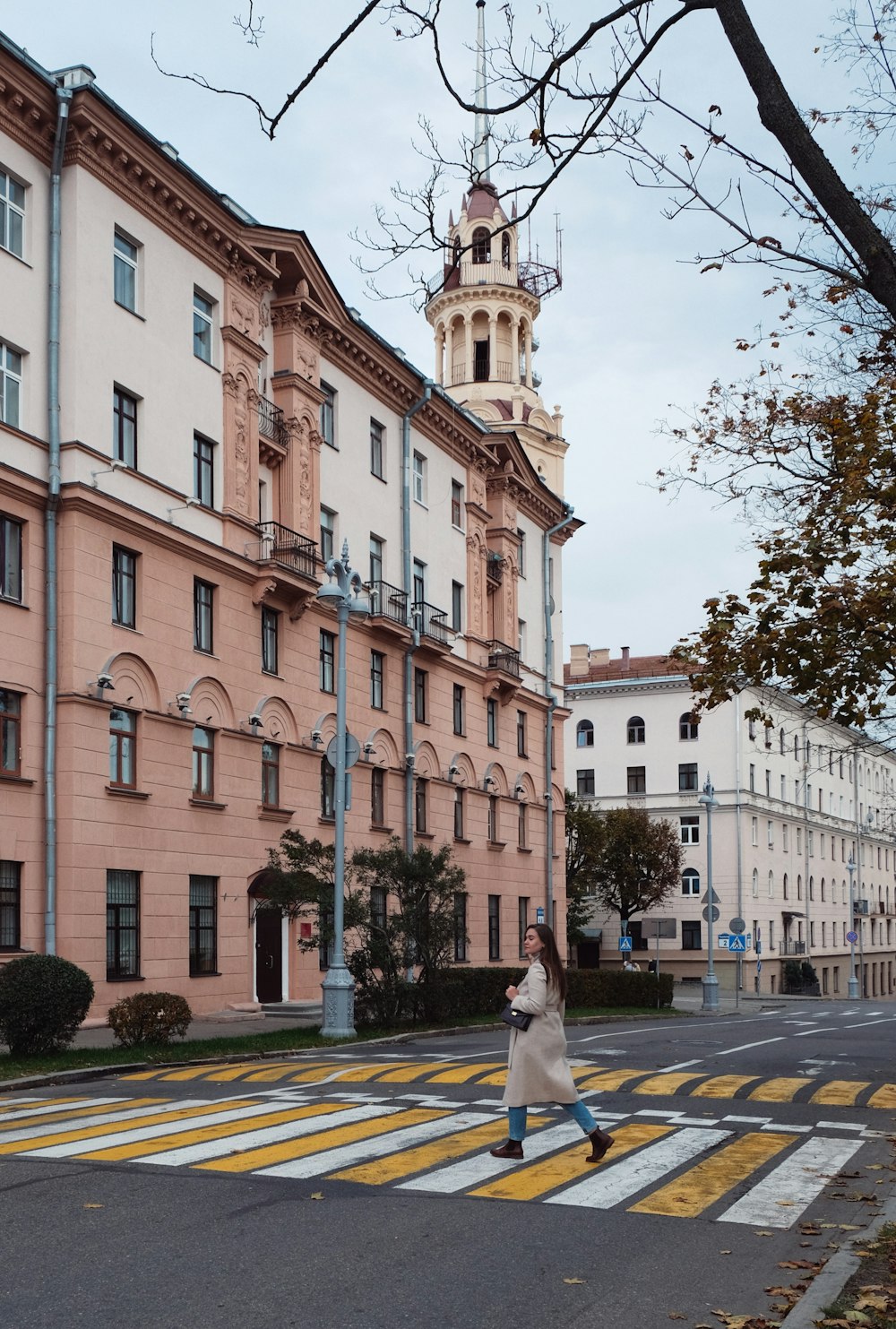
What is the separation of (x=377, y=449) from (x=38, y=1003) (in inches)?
1013

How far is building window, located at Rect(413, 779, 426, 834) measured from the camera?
42.6m

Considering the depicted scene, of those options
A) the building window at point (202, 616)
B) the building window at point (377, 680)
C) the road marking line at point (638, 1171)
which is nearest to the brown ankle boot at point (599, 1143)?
the road marking line at point (638, 1171)

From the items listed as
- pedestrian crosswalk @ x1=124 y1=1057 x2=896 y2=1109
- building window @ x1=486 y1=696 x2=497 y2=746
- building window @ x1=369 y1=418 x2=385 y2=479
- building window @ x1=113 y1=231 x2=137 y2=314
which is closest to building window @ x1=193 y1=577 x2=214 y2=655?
building window @ x1=113 y1=231 x2=137 y2=314

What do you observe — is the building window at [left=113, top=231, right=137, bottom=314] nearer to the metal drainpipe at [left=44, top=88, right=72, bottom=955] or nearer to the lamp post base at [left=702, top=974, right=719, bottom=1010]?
the metal drainpipe at [left=44, top=88, right=72, bottom=955]

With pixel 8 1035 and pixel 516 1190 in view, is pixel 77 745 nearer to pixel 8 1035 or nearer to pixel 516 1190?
pixel 8 1035

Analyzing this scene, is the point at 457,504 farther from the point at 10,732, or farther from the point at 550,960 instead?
the point at 550,960

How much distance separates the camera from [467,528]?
158 ft

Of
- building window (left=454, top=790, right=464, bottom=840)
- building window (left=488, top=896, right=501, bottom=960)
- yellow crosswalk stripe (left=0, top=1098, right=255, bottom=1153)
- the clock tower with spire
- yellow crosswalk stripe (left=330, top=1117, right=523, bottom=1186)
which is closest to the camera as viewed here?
yellow crosswalk stripe (left=330, top=1117, right=523, bottom=1186)

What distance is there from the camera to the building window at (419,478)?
44522 mm

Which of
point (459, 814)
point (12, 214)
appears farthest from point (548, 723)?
point (12, 214)

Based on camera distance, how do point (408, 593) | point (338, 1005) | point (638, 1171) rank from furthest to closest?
point (408, 593)
point (338, 1005)
point (638, 1171)

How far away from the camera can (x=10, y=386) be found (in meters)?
26.2

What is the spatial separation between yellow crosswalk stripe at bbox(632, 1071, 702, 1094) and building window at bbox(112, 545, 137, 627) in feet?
50.2

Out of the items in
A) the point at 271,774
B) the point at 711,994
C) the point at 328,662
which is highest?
the point at 328,662
